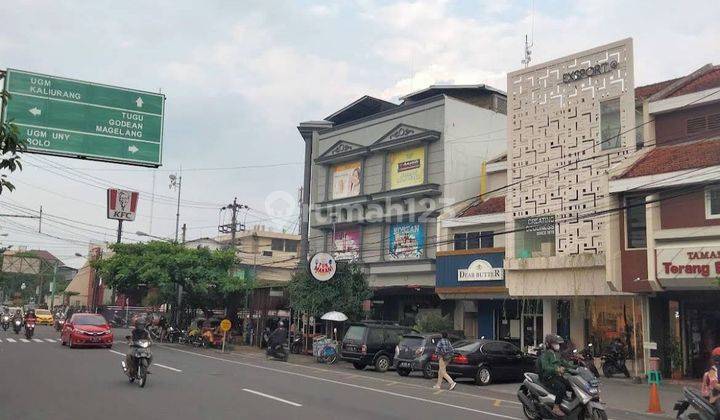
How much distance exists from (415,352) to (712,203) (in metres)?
10.8

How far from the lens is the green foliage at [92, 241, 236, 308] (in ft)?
118

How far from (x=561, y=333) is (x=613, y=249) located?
5748mm

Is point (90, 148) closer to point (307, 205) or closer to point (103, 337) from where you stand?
point (103, 337)

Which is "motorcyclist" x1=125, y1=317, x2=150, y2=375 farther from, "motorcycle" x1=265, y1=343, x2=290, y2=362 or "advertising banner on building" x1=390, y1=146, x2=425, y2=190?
"advertising banner on building" x1=390, y1=146, x2=425, y2=190

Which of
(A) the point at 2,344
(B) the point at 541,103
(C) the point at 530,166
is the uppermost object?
(B) the point at 541,103

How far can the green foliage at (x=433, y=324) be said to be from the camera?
2988 cm

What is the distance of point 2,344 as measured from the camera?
28.9 meters

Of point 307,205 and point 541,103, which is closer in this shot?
point 541,103

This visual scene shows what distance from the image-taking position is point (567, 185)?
88.6 ft

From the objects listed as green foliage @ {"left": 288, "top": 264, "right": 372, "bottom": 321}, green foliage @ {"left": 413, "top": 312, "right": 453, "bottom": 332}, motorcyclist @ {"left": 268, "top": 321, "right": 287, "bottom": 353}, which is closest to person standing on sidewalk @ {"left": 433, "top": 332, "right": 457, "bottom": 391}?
green foliage @ {"left": 413, "top": 312, "right": 453, "bottom": 332}

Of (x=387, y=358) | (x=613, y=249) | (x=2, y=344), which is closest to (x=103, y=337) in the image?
(x=2, y=344)

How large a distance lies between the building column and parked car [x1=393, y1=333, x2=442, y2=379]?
23.7 ft

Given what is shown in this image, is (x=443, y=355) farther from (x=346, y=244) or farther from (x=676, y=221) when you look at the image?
(x=346, y=244)

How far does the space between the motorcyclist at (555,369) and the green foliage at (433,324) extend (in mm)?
18780
